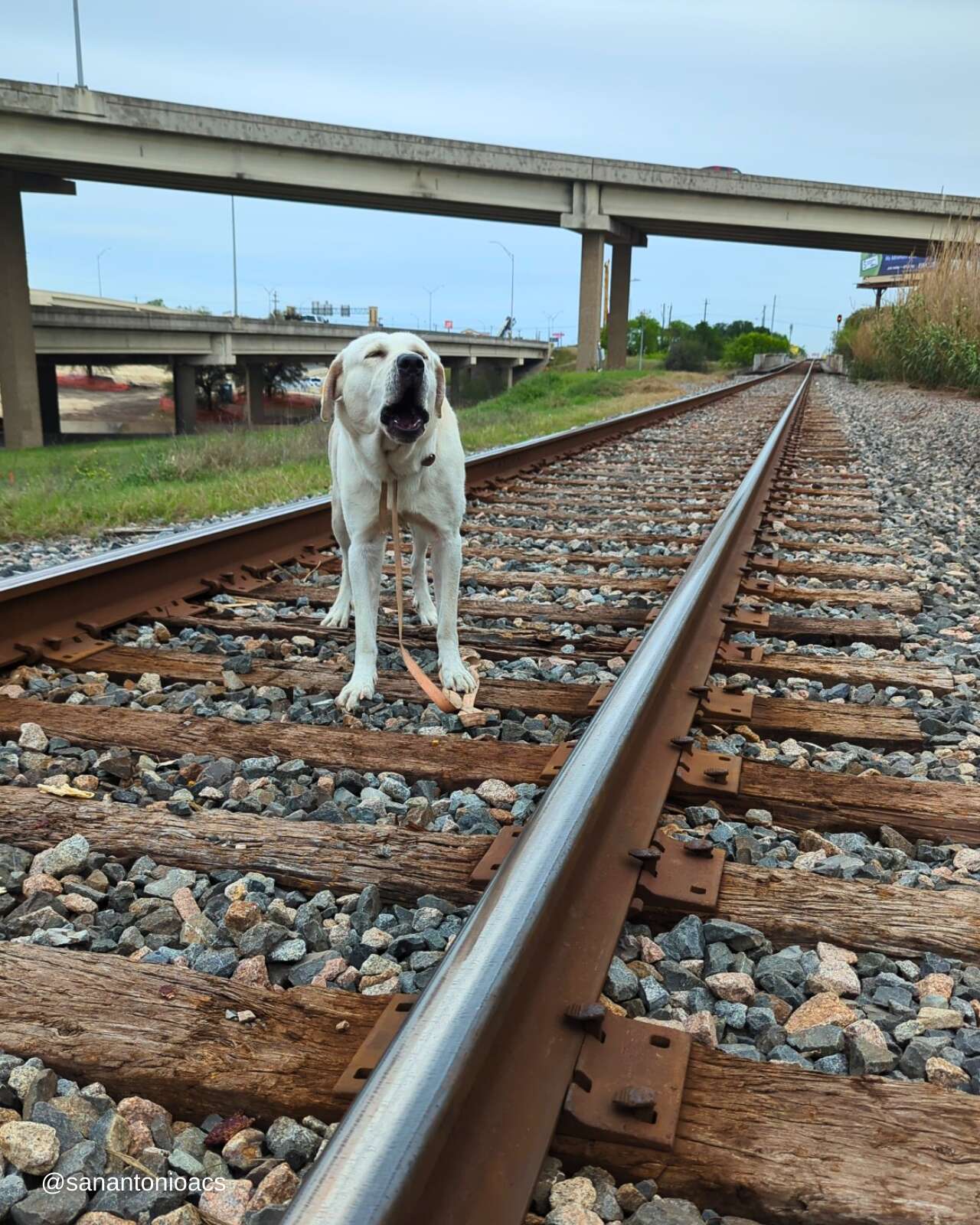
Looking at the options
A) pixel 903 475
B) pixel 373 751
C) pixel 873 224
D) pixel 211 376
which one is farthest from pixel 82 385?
pixel 373 751

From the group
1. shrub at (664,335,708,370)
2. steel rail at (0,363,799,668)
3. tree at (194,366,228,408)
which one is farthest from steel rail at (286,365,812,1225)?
tree at (194,366,228,408)

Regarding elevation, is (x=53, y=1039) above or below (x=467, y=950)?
below

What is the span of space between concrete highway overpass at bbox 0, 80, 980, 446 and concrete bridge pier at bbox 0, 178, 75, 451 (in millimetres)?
104

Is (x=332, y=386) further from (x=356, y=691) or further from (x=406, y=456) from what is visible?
(x=356, y=691)

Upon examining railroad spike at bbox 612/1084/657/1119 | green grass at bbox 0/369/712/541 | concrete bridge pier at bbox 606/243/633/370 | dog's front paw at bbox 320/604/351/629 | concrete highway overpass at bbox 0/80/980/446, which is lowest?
green grass at bbox 0/369/712/541

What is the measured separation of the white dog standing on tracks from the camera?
9.68ft

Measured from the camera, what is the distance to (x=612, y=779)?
209cm

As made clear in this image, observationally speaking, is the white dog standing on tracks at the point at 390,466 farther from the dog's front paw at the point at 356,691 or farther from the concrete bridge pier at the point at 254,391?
the concrete bridge pier at the point at 254,391

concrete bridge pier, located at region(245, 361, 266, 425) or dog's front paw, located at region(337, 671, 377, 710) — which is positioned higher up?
dog's front paw, located at region(337, 671, 377, 710)

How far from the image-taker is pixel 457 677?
318 cm

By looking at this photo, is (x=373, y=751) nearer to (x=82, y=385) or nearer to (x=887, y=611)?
(x=887, y=611)

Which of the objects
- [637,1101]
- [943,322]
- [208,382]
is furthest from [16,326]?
[637,1101]

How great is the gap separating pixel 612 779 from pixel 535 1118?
87 cm

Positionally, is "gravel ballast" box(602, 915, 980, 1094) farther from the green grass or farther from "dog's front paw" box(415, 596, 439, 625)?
the green grass
